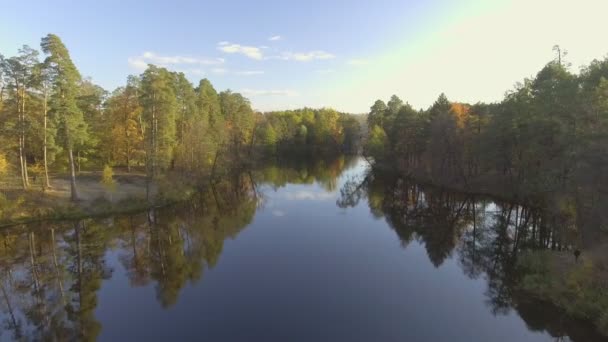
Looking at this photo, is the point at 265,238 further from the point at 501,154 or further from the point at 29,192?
the point at 501,154

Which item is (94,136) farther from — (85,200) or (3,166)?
(3,166)

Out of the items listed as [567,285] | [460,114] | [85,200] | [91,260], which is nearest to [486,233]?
[567,285]

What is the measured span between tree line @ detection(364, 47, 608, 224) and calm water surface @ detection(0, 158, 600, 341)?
19.3 ft

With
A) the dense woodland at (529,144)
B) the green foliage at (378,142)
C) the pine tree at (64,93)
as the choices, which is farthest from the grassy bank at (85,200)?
the green foliage at (378,142)

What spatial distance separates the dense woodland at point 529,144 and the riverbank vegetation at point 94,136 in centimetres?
3551

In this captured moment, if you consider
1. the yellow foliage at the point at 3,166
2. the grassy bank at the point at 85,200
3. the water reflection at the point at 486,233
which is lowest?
the water reflection at the point at 486,233

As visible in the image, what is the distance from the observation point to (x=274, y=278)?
20.4m

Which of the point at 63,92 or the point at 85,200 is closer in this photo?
the point at 63,92

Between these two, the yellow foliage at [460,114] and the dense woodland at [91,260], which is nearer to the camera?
the dense woodland at [91,260]

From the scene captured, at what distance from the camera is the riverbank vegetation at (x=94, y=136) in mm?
30797

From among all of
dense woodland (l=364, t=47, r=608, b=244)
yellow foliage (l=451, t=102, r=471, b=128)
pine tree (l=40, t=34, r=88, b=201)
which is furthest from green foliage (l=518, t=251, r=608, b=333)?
pine tree (l=40, t=34, r=88, b=201)

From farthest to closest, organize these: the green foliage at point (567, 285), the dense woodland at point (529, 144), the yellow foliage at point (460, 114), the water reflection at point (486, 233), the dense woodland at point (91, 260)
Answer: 1. the yellow foliage at point (460, 114)
2. the dense woodland at point (529, 144)
3. the water reflection at point (486, 233)
4. the dense woodland at point (91, 260)
5. the green foliage at point (567, 285)

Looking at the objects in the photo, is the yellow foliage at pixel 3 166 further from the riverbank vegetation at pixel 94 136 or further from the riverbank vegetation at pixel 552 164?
the riverbank vegetation at pixel 552 164

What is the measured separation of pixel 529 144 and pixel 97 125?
5387 cm
